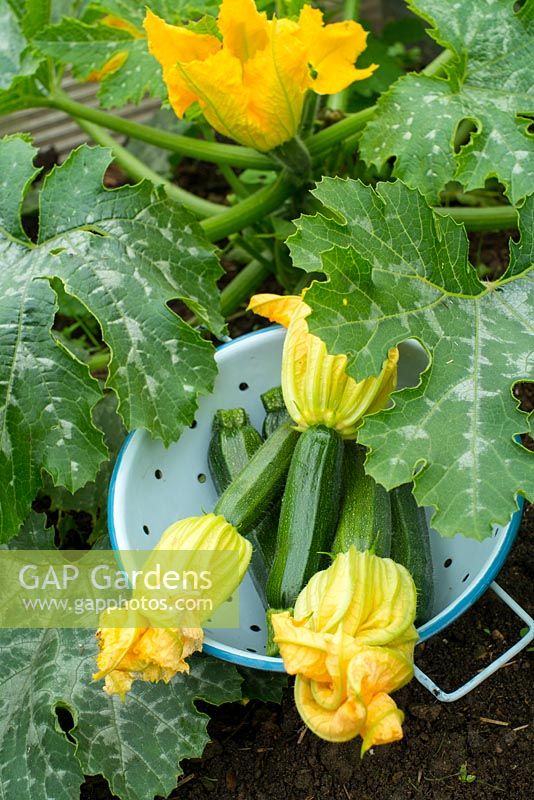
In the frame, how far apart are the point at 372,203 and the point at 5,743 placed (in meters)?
1.19

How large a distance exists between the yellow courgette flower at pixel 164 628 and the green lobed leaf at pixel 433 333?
0.28m

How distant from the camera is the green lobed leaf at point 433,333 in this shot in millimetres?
1418

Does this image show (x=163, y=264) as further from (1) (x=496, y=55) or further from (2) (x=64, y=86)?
(2) (x=64, y=86)

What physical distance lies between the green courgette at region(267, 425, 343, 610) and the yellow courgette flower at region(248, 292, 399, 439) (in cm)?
3

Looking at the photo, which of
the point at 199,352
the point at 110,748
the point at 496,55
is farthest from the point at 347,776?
the point at 496,55

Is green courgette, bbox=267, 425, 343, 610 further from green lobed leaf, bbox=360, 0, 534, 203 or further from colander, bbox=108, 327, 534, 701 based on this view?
green lobed leaf, bbox=360, 0, 534, 203

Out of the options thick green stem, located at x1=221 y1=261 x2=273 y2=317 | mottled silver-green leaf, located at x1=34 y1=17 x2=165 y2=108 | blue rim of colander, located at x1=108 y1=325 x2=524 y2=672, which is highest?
mottled silver-green leaf, located at x1=34 y1=17 x2=165 y2=108

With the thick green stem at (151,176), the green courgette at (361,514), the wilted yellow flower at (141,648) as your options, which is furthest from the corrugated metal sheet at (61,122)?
the wilted yellow flower at (141,648)

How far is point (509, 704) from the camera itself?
67.8 inches

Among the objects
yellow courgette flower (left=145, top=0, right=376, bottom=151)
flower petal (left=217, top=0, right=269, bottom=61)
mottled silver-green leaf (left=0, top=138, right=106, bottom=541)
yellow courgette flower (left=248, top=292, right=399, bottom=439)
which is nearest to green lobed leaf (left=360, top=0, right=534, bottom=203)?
yellow courgette flower (left=145, top=0, right=376, bottom=151)

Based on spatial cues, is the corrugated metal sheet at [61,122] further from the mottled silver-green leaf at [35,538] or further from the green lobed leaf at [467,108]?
the mottled silver-green leaf at [35,538]

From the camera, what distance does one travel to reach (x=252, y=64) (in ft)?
5.49

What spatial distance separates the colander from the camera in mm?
1471

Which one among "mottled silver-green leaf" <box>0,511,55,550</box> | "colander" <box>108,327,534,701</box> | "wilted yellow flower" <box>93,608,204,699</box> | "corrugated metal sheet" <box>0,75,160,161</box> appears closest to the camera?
"wilted yellow flower" <box>93,608,204,699</box>
